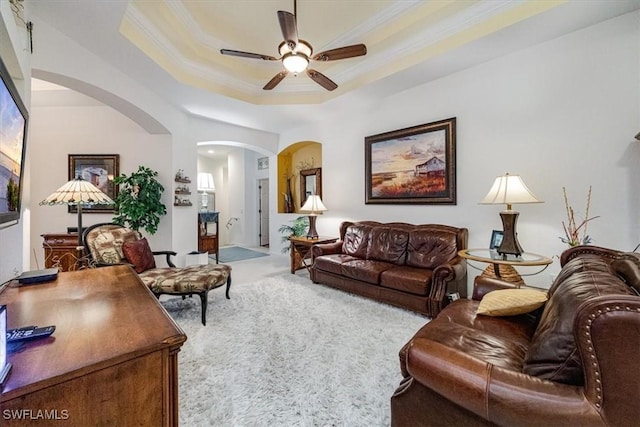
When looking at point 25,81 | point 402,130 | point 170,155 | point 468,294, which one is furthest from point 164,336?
point 170,155

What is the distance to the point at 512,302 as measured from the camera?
1696 mm

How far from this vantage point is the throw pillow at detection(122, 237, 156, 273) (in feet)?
10.0

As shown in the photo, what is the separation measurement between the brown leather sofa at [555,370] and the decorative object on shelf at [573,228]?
1405mm

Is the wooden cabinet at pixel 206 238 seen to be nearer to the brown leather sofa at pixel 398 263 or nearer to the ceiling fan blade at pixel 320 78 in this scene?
the brown leather sofa at pixel 398 263

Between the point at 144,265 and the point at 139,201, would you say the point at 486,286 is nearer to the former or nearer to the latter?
the point at 144,265

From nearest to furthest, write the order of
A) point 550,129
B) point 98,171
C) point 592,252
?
point 592,252
point 550,129
point 98,171

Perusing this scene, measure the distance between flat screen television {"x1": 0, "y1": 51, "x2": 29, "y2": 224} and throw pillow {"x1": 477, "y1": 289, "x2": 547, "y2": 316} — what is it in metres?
2.66

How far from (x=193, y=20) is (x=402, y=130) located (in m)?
2.99

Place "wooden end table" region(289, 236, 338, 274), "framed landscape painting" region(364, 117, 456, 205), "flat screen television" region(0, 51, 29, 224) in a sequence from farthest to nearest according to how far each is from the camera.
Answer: "wooden end table" region(289, 236, 338, 274) < "framed landscape painting" region(364, 117, 456, 205) < "flat screen television" region(0, 51, 29, 224)

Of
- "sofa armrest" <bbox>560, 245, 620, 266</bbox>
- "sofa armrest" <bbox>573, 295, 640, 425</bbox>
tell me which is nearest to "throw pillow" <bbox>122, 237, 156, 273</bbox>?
"sofa armrest" <bbox>573, 295, 640, 425</bbox>

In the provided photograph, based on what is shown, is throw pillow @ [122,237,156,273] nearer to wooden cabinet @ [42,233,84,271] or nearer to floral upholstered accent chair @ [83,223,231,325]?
floral upholstered accent chair @ [83,223,231,325]

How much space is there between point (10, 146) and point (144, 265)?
2.08m

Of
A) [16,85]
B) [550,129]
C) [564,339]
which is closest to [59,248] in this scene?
[16,85]

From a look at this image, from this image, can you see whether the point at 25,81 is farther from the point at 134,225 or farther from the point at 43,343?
the point at 134,225
